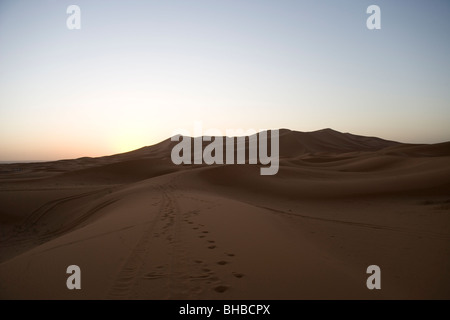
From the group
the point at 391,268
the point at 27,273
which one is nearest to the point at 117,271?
the point at 27,273

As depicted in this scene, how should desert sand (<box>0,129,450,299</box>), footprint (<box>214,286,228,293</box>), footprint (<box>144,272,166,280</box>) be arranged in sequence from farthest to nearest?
footprint (<box>144,272,166,280</box>) → desert sand (<box>0,129,450,299</box>) → footprint (<box>214,286,228,293</box>)

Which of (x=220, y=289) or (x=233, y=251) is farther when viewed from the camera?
(x=233, y=251)

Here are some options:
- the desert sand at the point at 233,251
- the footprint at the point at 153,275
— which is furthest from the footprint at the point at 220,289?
the footprint at the point at 153,275

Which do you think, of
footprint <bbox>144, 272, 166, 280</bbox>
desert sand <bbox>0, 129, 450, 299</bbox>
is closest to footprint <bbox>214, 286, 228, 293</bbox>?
desert sand <bbox>0, 129, 450, 299</bbox>

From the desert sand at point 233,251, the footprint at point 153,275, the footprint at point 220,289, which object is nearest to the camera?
the footprint at point 220,289

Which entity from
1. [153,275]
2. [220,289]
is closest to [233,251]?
[220,289]

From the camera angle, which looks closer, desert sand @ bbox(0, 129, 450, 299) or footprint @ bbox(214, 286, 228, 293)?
footprint @ bbox(214, 286, 228, 293)

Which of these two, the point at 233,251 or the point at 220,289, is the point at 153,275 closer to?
the point at 220,289

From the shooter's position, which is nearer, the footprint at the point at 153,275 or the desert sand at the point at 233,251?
the desert sand at the point at 233,251

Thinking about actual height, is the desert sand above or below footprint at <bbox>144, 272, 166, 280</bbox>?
below

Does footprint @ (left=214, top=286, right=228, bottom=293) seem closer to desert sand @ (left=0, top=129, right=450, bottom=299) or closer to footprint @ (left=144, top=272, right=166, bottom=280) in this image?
desert sand @ (left=0, top=129, right=450, bottom=299)

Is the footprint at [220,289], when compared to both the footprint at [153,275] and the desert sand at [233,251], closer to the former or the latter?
the desert sand at [233,251]

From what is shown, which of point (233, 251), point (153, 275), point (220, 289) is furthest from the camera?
point (233, 251)

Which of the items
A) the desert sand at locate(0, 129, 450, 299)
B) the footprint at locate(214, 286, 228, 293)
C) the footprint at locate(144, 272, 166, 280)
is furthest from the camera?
the footprint at locate(144, 272, 166, 280)
